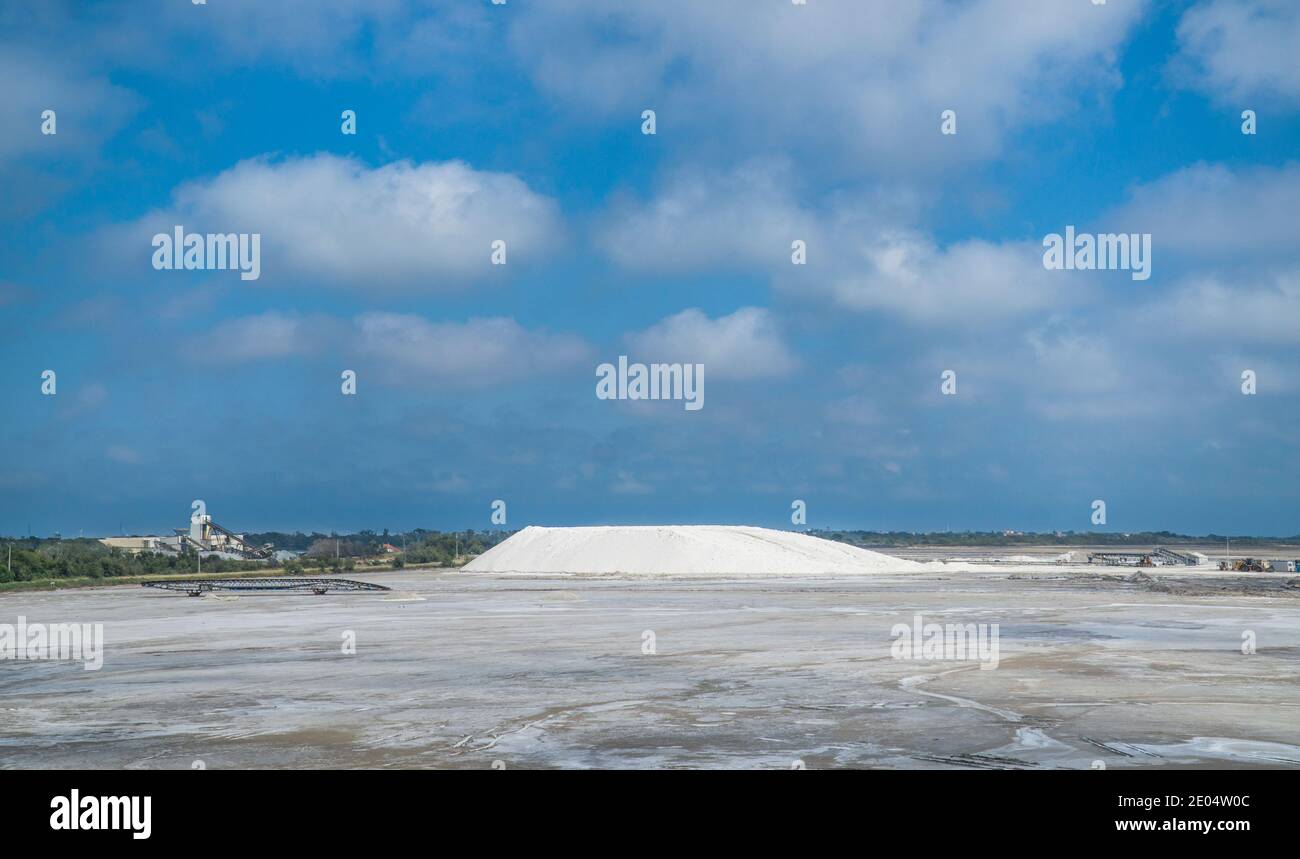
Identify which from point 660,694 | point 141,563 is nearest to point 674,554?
point 141,563

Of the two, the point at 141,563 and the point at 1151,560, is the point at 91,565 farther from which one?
the point at 1151,560

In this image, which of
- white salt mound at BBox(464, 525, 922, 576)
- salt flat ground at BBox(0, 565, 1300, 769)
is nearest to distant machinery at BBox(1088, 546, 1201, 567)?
white salt mound at BBox(464, 525, 922, 576)
